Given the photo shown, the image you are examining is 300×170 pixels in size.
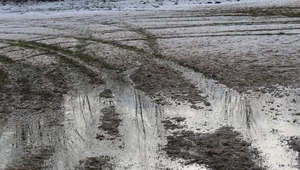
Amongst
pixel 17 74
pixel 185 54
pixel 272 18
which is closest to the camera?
pixel 17 74

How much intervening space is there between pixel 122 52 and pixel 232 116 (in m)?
5.23

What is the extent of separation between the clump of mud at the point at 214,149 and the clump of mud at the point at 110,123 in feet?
2.78

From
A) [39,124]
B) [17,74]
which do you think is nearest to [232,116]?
[39,124]

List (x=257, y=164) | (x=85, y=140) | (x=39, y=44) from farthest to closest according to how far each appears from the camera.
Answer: (x=39, y=44), (x=85, y=140), (x=257, y=164)

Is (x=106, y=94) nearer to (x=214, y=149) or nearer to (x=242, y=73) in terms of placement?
(x=242, y=73)

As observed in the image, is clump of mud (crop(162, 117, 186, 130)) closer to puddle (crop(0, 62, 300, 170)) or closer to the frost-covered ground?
puddle (crop(0, 62, 300, 170))

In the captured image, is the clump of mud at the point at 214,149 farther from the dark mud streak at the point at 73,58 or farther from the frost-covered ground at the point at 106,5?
the frost-covered ground at the point at 106,5

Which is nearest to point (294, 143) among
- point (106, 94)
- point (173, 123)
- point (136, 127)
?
point (173, 123)

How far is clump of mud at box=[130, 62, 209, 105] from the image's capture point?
25.8 feet

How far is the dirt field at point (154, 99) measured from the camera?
5672 mm

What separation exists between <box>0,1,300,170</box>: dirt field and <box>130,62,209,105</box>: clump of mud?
0.8 inches

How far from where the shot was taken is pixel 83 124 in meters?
6.79

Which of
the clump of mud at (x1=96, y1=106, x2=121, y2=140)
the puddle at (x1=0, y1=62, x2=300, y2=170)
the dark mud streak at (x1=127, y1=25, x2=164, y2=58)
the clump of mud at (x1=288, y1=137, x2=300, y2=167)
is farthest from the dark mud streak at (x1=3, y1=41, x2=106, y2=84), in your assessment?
the clump of mud at (x1=288, y1=137, x2=300, y2=167)

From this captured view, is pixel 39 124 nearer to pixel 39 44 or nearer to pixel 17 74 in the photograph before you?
pixel 17 74
